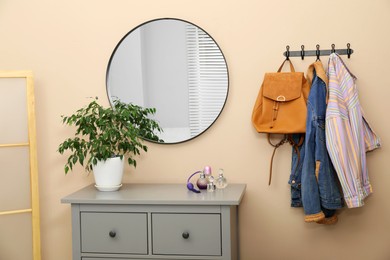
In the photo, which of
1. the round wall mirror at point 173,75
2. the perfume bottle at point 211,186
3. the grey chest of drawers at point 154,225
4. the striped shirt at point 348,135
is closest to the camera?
the grey chest of drawers at point 154,225

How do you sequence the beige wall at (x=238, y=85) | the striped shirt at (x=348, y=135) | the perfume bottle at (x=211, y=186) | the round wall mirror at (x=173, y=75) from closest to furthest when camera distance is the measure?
the striped shirt at (x=348, y=135), the perfume bottle at (x=211, y=186), the beige wall at (x=238, y=85), the round wall mirror at (x=173, y=75)

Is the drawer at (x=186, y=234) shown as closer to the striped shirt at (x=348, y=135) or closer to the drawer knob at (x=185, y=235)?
the drawer knob at (x=185, y=235)

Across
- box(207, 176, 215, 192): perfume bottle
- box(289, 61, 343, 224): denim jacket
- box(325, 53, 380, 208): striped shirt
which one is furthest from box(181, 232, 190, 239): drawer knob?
box(325, 53, 380, 208): striped shirt

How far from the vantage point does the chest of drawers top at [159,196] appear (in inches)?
108

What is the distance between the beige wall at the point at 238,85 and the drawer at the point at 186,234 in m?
0.53

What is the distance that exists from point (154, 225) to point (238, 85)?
3.20 feet

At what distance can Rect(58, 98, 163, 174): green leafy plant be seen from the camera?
302cm

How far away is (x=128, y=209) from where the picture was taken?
112 inches

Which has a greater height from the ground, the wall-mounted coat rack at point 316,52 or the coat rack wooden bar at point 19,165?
the wall-mounted coat rack at point 316,52

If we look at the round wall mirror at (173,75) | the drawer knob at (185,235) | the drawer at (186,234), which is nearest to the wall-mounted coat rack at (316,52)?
the round wall mirror at (173,75)

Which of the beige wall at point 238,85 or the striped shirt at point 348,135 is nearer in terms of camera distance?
the striped shirt at point 348,135

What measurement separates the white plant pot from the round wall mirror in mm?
385

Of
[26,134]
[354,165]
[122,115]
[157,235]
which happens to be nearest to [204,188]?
[157,235]

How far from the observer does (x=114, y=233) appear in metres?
2.84
